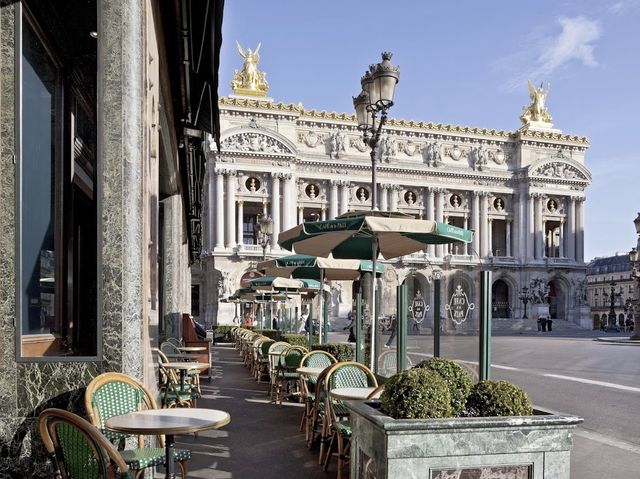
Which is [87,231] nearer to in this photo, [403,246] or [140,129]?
[140,129]

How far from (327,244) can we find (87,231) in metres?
3.64

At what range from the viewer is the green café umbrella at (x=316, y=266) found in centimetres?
1143

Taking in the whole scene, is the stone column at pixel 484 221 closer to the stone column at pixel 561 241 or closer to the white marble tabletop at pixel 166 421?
the stone column at pixel 561 241

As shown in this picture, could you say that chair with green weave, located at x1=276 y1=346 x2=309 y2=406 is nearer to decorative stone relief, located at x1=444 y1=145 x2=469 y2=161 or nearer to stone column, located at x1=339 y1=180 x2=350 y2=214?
stone column, located at x1=339 y1=180 x2=350 y2=214

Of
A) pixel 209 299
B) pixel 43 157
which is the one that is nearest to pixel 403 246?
pixel 43 157

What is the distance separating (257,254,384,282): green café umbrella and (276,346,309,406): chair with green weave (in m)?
1.79

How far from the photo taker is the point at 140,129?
5.27 metres

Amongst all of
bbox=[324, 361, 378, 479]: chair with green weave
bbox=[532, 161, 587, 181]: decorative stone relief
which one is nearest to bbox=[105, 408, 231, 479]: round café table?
bbox=[324, 361, 378, 479]: chair with green weave

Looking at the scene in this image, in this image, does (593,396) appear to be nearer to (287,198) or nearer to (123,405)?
(123,405)

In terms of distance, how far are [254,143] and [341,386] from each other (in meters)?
52.2

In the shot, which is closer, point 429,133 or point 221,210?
point 221,210

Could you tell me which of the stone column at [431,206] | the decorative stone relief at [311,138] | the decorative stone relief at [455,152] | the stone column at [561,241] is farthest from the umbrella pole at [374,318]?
the stone column at [561,241]

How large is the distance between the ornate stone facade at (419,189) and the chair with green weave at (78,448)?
49.7m

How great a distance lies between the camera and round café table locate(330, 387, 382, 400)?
18.4ft
